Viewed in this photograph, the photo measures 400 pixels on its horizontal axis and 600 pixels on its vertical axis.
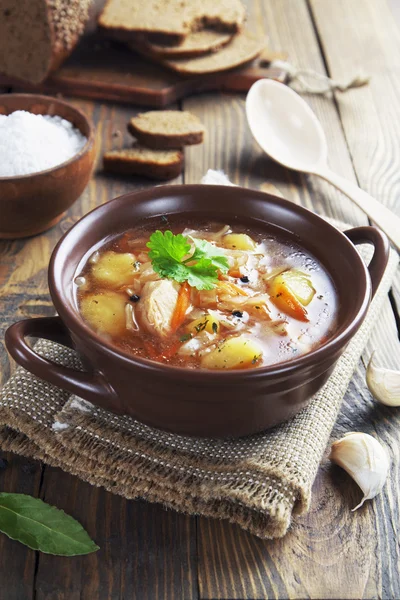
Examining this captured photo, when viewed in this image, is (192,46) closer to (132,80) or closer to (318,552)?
(132,80)

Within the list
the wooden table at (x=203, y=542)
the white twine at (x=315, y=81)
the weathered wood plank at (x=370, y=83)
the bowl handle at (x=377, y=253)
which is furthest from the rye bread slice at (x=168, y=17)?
the bowl handle at (x=377, y=253)

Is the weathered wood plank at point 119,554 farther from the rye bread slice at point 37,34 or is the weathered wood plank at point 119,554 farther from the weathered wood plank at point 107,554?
the rye bread slice at point 37,34

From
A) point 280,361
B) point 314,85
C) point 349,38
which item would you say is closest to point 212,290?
point 280,361

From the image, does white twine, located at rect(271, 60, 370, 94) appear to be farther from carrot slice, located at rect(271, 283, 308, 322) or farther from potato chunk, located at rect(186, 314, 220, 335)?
potato chunk, located at rect(186, 314, 220, 335)

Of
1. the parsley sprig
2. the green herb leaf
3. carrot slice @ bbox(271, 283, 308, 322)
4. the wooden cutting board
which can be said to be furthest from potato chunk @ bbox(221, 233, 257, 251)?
the wooden cutting board

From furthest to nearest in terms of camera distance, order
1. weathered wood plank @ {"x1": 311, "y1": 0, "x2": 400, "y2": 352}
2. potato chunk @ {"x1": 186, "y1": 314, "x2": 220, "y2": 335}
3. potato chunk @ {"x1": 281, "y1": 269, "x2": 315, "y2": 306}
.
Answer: weathered wood plank @ {"x1": 311, "y1": 0, "x2": 400, "y2": 352}
potato chunk @ {"x1": 281, "y1": 269, "x2": 315, "y2": 306}
potato chunk @ {"x1": 186, "y1": 314, "x2": 220, "y2": 335}

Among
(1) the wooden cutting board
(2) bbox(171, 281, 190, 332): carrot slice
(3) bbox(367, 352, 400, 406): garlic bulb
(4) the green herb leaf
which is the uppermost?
(2) bbox(171, 281, 190, 332): carrot slice
